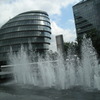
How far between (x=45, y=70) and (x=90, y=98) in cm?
1200

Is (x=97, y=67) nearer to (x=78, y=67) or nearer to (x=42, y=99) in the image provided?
(x=78, y=67)

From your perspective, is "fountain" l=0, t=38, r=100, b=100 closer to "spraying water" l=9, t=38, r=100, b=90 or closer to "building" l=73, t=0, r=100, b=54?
"spraying water" l=9, t=38, r=100, b=90

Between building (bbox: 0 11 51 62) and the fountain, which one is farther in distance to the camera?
building (bbox: 0 11 51 62)

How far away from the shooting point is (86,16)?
8194 centimetres

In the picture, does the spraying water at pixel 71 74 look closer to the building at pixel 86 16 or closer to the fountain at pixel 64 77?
the fountain at pixel 64 77

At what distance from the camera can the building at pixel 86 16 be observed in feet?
246

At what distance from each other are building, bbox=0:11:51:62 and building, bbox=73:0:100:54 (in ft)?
50.8

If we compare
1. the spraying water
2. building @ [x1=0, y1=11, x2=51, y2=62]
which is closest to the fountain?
the spraying water

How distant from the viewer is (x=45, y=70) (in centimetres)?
2408

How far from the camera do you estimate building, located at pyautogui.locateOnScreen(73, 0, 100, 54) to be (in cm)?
7506

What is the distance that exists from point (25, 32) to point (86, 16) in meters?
26.1

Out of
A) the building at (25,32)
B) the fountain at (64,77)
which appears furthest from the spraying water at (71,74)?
the building at (25,32)

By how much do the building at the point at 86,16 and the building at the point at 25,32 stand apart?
50.8ft

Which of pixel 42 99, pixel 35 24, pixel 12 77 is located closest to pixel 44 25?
pixel 35 24
